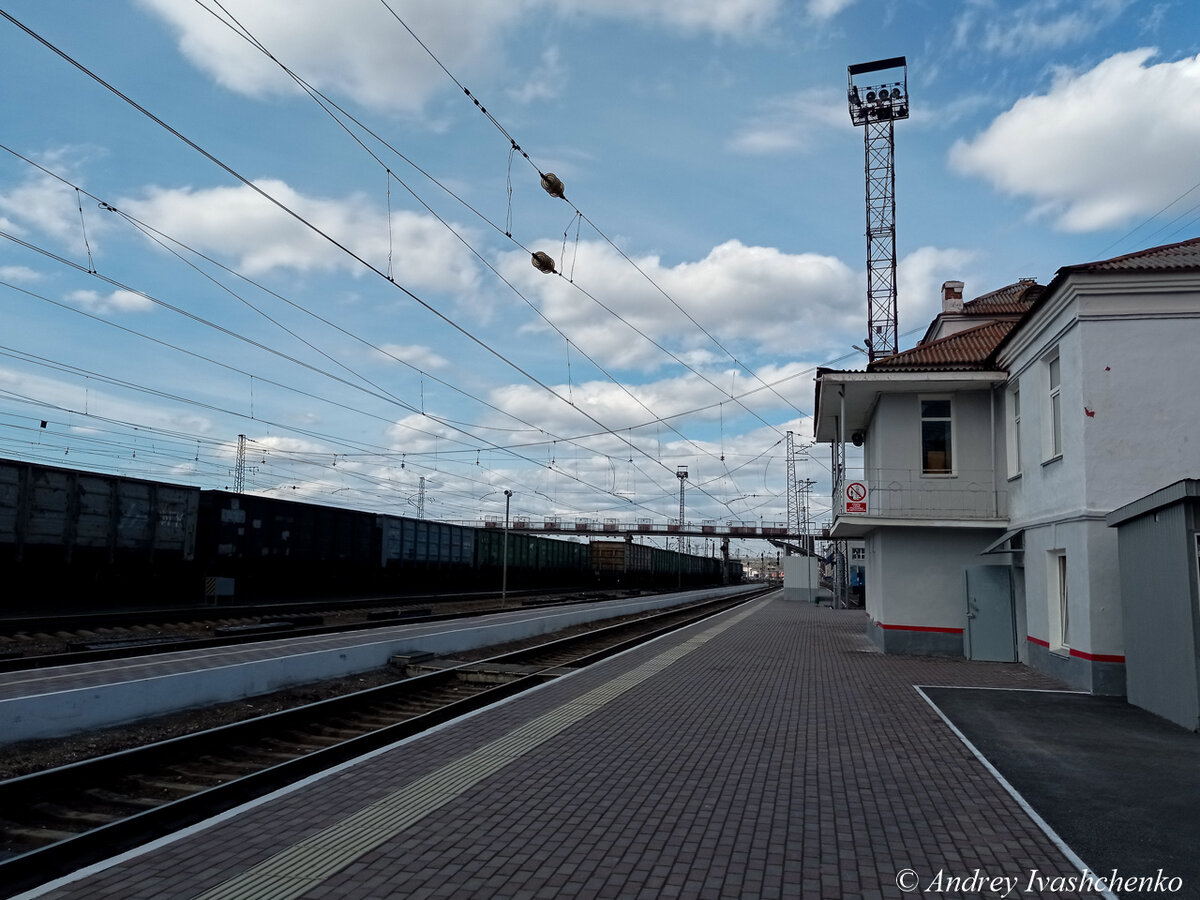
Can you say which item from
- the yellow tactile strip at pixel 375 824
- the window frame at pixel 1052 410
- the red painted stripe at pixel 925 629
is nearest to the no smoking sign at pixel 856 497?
the red painted stripe at pixel 925 629

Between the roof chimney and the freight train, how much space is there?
20953 mm

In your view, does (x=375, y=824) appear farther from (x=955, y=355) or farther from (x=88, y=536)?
(x=88, y=536)

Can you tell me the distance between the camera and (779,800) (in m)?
6.35

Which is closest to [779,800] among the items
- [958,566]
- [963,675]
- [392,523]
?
[963,675]

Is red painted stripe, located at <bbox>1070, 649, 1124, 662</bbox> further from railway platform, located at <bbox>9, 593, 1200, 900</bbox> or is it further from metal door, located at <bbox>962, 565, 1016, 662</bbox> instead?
metal door, located at <bbox>962, 565, 1016, 662</bbox>

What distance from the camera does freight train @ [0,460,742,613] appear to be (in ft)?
62.7

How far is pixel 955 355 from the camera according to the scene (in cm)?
1753

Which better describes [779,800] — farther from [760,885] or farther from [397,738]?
[397,738]

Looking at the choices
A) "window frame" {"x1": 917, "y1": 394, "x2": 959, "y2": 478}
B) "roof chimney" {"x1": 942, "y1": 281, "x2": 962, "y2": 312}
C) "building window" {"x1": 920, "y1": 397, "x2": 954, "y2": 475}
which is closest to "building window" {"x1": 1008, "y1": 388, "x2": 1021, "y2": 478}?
"window frame" {"x1": 917, "y1": 394, "x2": 959, "y2": 478}

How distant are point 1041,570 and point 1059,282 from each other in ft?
14.9

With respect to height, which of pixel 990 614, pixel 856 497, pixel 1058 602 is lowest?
pixel 990 614

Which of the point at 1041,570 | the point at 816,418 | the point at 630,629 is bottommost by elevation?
the point at 630,629

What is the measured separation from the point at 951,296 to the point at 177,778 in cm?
2436

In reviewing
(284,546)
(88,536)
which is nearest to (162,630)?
(88,536)
